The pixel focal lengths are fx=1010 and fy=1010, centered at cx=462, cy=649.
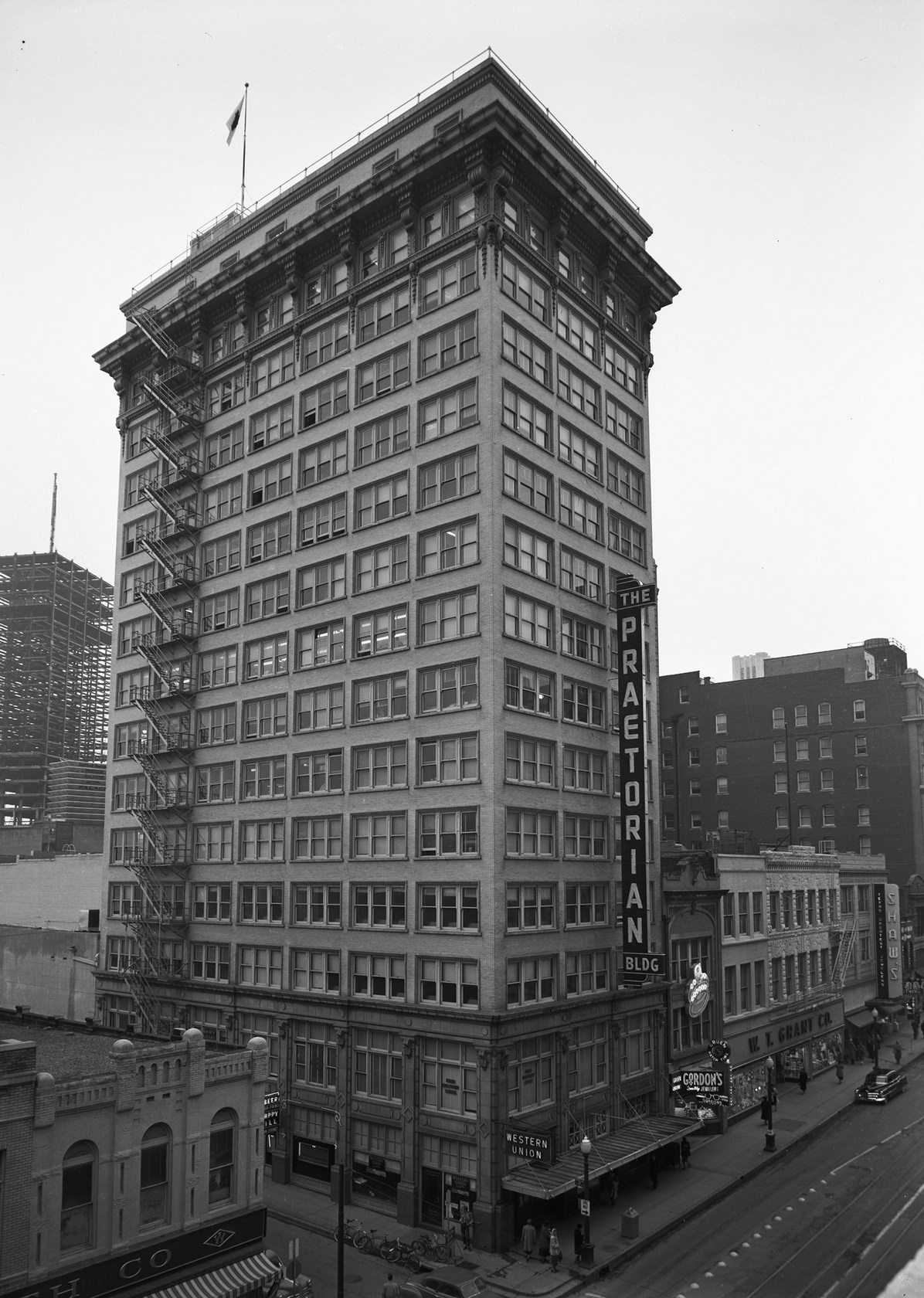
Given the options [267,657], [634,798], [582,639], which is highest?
[582,639]

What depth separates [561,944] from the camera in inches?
1735

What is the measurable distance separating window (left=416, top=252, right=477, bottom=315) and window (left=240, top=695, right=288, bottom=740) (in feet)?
68.7

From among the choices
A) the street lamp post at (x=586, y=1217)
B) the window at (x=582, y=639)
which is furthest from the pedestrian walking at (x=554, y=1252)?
the window at (x=582, y=639)

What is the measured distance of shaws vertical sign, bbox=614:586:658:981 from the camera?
4516 centimetres

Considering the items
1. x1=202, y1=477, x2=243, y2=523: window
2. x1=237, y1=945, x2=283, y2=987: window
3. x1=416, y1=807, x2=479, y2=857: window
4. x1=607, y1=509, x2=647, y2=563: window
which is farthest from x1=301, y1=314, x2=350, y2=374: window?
x1=237, y1=945, x2=283, y2=987: window

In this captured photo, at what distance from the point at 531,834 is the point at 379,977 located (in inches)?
365

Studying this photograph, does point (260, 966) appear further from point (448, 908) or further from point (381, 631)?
point (381, 631)

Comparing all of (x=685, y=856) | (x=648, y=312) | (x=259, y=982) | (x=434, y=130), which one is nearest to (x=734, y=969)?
(x=685, y=856)

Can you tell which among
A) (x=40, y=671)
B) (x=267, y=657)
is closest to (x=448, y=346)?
(x=267, y=657)

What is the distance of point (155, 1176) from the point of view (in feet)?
92.6

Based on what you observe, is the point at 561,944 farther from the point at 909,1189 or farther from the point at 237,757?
the point at 237,757

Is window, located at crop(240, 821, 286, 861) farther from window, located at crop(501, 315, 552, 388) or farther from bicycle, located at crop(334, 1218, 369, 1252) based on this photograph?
window, located at crop(501, 315, 552, 388)

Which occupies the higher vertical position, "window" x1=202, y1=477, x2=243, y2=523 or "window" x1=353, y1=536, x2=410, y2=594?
"window" x1=202, y1=477, x2=243, y2=523

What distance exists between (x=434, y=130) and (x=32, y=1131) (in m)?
44.1
